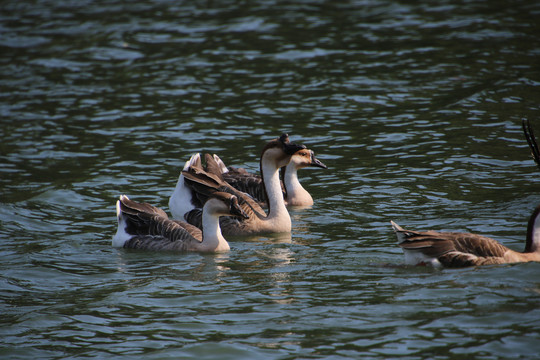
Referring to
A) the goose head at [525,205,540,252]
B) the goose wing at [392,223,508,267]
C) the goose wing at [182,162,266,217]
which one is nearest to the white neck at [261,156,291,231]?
the goose wing at [182,162,266,217]

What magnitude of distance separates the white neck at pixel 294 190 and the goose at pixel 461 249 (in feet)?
12.8

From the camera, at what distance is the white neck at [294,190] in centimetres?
1295

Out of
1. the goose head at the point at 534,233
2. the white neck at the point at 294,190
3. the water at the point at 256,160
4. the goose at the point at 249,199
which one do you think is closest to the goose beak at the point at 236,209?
the water at the point at 256,160

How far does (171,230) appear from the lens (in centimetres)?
1106

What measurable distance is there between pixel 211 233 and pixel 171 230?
632 mm

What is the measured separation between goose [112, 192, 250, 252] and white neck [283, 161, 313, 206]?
214 centimetres

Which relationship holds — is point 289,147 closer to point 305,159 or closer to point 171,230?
point 305,159

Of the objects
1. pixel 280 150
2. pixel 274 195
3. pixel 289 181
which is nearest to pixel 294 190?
pixel 289 181

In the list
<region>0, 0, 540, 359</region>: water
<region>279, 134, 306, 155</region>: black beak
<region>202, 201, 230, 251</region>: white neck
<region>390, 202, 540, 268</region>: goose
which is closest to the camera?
<region>0, 0, 540, 359</region>: water

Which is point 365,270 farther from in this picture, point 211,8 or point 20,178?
point 211,8

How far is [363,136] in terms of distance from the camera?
15711 mm

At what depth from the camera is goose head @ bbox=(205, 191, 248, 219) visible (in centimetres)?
1082

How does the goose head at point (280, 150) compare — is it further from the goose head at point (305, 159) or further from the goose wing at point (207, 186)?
the goose head at point (305, 159)

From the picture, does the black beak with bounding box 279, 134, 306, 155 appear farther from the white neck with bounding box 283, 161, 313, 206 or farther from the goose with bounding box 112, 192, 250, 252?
the goose with bounding box 112, 192, 250, 252
